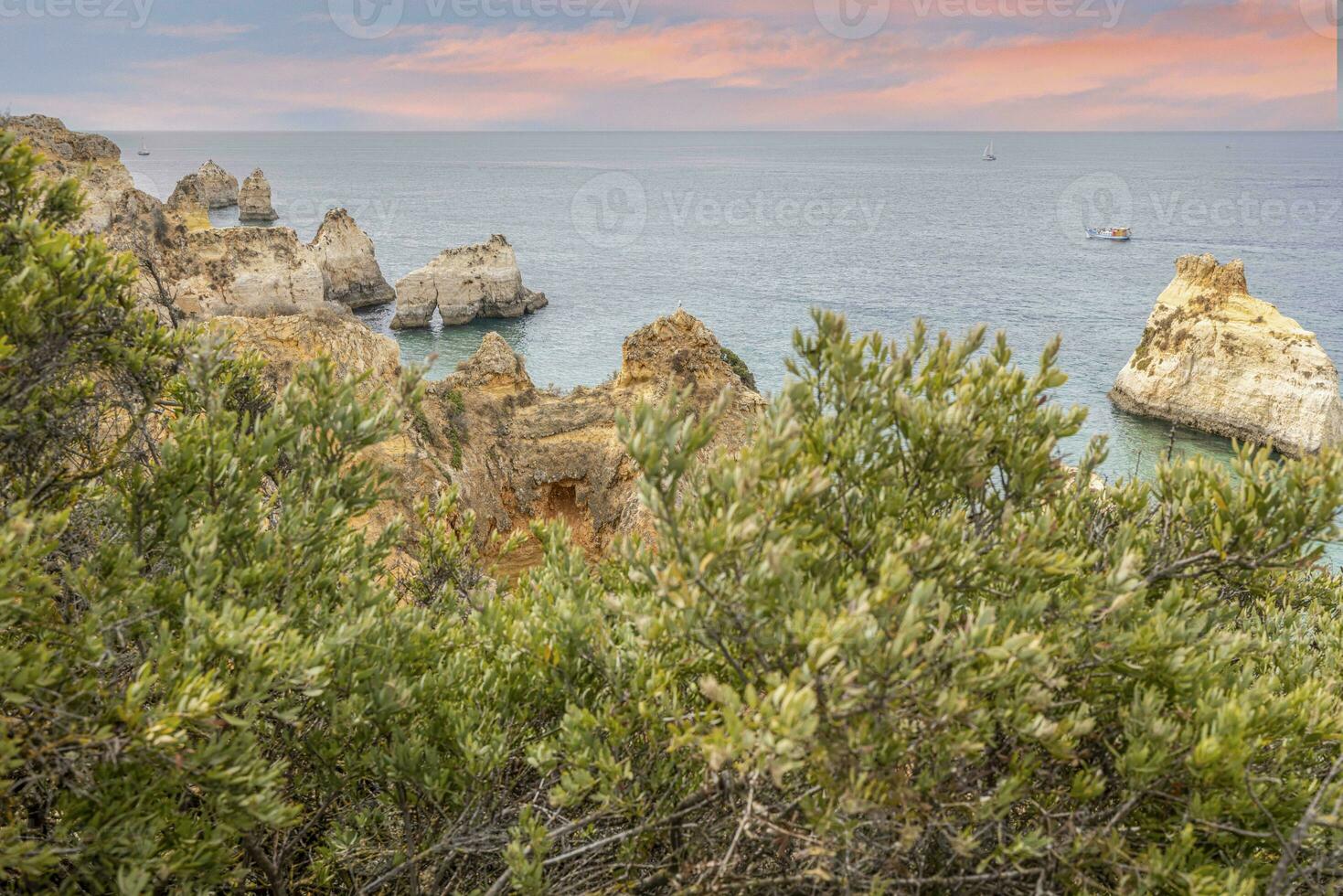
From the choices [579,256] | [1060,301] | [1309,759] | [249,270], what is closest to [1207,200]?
[1060,301]

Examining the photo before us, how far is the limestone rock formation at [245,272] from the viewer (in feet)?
185

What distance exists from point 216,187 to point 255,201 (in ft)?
73.2

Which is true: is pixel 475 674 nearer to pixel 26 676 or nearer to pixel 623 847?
pixel 623 847

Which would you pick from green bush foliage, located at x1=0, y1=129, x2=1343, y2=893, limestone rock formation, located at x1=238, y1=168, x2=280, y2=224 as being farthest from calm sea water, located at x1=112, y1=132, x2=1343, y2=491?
green bush foliage, located at x1=0, y1=129, x2=1343, y2=893

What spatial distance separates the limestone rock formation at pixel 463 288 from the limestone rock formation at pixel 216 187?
103 metres

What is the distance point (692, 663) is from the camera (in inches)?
230

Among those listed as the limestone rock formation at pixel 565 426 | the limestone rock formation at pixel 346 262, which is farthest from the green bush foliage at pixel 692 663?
the limestone rock formation at pixel 346 262

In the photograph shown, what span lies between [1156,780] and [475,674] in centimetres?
483

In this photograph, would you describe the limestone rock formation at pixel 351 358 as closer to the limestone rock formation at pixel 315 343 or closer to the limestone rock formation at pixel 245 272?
the limestone rock formation at pixel 315 343

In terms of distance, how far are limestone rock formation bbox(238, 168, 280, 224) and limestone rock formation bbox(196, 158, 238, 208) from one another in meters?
16.6

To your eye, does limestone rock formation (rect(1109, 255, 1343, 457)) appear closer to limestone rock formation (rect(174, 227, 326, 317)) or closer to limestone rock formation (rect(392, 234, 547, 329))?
limestone rock formation (rect(174, 227, 326, 317))

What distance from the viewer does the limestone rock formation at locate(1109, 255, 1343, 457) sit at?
48.7 m

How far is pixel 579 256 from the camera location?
12731 centimetres

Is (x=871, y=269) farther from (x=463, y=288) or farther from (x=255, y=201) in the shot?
(x=255, y=201)
